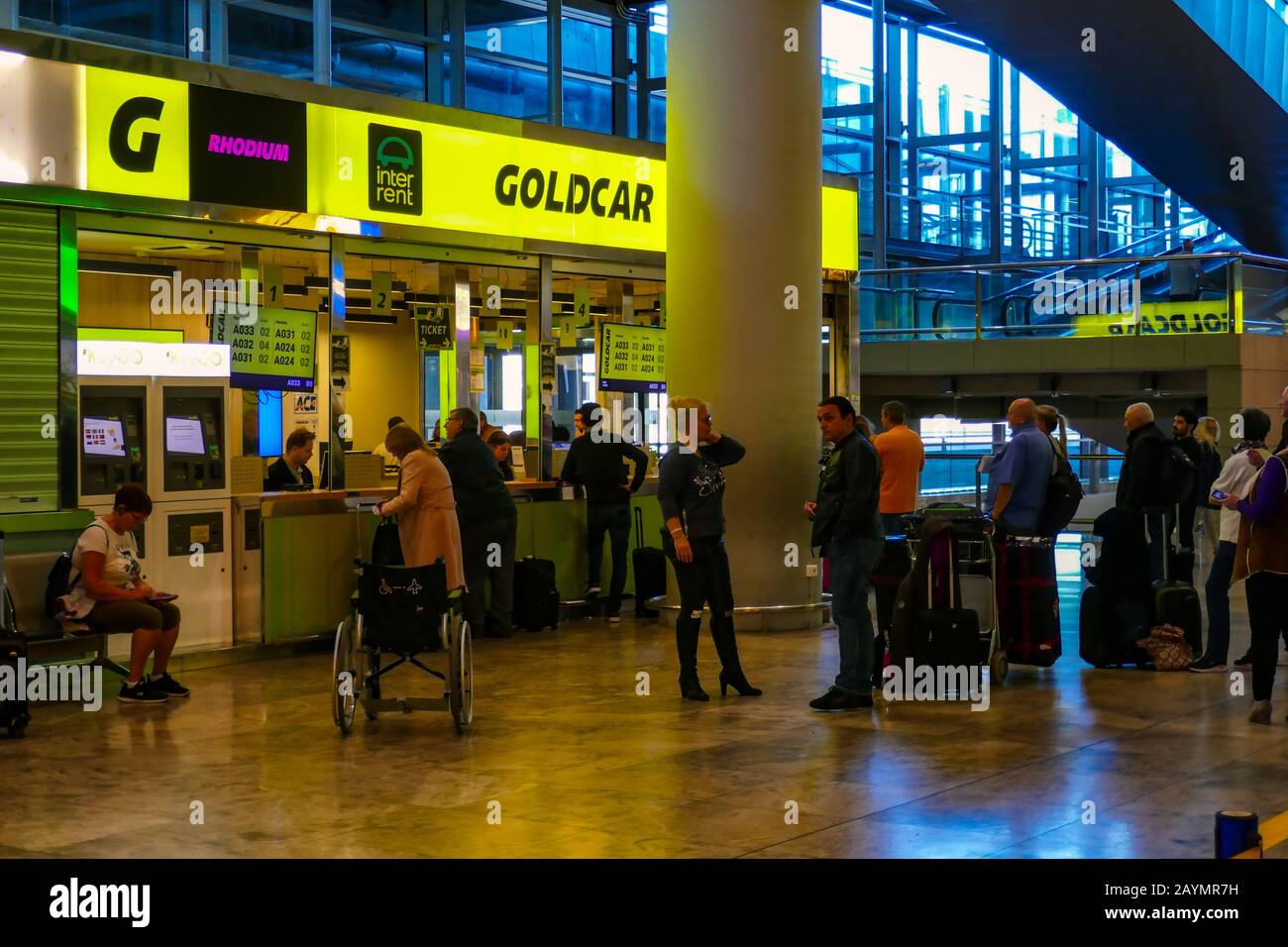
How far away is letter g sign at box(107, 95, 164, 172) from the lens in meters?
9.48

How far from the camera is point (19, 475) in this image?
9133 millimetres

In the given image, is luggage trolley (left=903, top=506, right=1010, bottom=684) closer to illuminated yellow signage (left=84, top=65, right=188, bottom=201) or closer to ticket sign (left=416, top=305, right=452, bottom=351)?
illuminated yellow signage (left=84, top=65, right=188, bottom=201)

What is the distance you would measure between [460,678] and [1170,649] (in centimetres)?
444

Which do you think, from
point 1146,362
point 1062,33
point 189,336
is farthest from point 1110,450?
point 189,336

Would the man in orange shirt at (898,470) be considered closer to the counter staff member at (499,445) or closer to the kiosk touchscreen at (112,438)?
the counter staff member at (499,445)

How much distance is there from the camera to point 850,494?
843 cm

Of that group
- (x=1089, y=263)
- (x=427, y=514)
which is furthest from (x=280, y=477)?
(x=1089, y=263)

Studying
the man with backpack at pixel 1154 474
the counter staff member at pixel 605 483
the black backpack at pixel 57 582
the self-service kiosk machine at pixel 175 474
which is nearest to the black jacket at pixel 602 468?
the counter staff member at pixel 605 483

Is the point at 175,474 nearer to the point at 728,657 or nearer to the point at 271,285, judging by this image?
the point at 271,285

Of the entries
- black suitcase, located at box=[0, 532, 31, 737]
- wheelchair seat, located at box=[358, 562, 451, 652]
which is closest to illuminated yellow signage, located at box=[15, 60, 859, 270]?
black suitcase, located at box=[0, 532, 31, 737]

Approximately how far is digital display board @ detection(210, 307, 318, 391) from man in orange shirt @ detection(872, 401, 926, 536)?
13.0ft

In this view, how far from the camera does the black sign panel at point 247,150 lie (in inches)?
394

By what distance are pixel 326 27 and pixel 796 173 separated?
26.7ft

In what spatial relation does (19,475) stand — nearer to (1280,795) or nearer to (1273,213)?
(1280,795)
